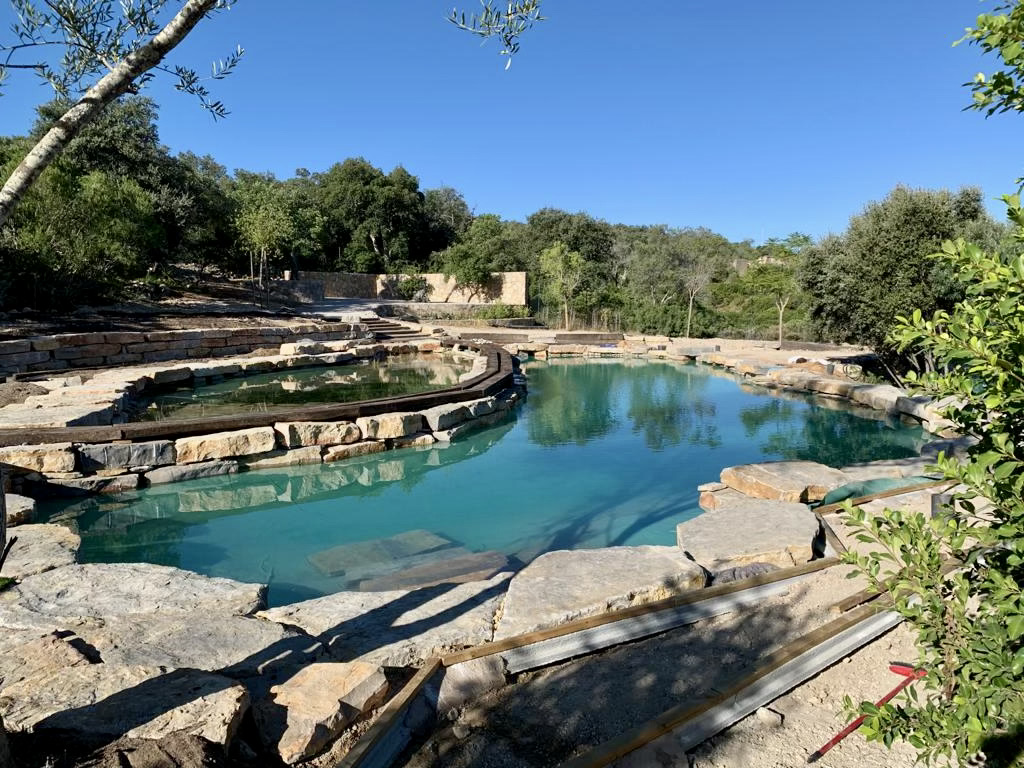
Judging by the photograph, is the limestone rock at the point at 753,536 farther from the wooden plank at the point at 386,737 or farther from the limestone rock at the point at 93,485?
the limestone rock at the point at 93,485

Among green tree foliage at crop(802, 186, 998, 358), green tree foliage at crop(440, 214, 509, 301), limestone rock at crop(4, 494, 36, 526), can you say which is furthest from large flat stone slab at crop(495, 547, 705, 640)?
green tree foliage at crop(440, 214, 509, 301)

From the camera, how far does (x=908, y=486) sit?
497cm

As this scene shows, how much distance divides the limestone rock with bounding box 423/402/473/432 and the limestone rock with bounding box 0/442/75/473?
3730mm

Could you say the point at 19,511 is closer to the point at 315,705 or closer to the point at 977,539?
the point at 315,705

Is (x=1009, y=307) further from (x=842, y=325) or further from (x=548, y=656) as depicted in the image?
(x=842, y=325)

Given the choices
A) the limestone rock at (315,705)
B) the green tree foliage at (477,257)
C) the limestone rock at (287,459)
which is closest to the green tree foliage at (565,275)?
the green tree foliage at (477,257)

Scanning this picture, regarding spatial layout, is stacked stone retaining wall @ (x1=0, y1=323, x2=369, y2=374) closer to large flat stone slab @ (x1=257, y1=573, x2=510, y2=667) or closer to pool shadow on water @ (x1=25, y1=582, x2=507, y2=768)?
large flat stone slab @ (x1=257, y1=573, x2=510, y2=667)

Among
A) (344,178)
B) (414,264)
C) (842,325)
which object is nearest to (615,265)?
(414,264)

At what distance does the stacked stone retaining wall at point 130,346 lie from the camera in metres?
10.3

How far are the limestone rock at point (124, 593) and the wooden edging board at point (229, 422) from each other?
9.21 ft

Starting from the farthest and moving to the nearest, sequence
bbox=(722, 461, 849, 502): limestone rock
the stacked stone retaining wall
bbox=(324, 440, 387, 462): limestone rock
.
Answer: the stacked stone retaining wall
bbox=(324, 440, 387, 462): limestone rock
bbox=(722, 461, 849, 502): limestone rock

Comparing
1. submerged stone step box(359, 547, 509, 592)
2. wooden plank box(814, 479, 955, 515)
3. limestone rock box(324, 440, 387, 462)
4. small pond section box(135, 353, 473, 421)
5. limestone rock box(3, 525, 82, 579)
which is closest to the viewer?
limestone rock box(3, 525, 82, 579)

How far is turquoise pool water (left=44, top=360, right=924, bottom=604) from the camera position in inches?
182

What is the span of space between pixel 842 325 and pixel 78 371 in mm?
13492
